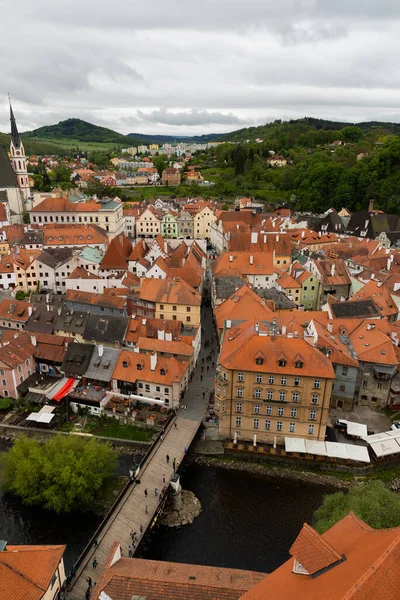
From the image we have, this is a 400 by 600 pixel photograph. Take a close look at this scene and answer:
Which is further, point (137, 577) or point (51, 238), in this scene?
point (51, 238)

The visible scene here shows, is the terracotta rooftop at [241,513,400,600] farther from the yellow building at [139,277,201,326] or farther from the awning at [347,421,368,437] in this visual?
the yellow building at [139,277,201,326]

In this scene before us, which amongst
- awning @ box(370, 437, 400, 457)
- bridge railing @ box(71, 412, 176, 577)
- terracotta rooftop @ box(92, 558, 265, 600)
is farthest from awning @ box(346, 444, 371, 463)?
terracotta rooftop @ box(92, 558, 265, 600)

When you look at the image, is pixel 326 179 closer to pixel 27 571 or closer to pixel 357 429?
pixel 357 429

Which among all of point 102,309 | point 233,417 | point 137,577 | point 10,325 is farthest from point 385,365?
point 10,325

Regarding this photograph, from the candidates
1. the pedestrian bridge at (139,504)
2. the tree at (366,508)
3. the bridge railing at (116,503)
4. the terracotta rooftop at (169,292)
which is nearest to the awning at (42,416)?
the bridge railing at (116,503)

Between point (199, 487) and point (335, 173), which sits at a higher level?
point (335, 173)

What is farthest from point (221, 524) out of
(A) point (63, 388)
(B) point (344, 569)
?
(A) point (63, 388)

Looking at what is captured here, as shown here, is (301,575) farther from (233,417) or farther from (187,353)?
(187,353)
